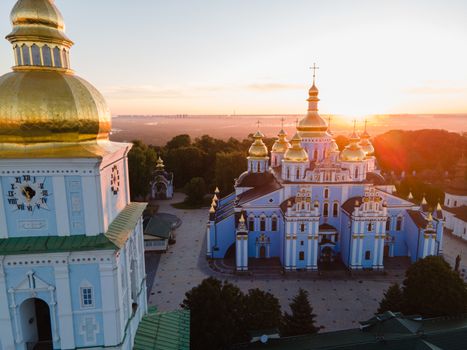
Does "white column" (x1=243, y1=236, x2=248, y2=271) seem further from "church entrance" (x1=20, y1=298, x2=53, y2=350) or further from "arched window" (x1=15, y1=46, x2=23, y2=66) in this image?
"arched window" (x1=15, y1=46, x2=23, y2=66)

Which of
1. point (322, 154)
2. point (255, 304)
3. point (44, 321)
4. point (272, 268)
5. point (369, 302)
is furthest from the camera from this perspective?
point (322, 154)

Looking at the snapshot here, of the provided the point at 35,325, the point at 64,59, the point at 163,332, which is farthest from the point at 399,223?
the point at 64,59

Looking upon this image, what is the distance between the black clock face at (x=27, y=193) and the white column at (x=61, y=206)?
258 millimetres

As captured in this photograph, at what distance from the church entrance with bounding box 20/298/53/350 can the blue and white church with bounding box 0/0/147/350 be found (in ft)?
0.56

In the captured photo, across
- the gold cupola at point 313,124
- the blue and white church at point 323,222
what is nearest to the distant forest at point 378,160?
the blue and white church at point 323,222

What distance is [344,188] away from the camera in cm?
2820

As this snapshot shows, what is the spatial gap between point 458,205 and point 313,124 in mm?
19489

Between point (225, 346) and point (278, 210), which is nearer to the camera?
point (225, 346)

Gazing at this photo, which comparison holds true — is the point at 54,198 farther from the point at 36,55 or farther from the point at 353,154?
the point at 353,154

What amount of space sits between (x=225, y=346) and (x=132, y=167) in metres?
32.8

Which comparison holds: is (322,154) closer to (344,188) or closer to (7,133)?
(344,188)

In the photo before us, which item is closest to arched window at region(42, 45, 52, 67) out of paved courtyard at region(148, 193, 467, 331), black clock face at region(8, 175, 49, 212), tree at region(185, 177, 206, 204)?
black clock face at region(8, 175, 49, 212)

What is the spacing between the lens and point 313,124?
32.8 m

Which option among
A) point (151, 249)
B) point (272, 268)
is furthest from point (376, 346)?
point (151, 249)
